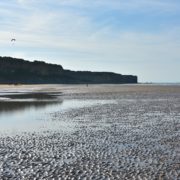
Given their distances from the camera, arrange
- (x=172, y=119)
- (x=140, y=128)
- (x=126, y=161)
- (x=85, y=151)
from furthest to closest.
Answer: (x=172, y=119)
(x=140, y=128)
(x=85, y=151)
(x=126, y=161)

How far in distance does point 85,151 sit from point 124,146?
2392 millimetres

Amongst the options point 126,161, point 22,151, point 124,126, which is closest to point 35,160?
point 22,151

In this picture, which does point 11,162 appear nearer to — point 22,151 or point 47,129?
point 22,151

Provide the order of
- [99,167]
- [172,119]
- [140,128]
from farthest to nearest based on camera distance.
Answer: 1. [172,119]
2. [140,128]
3. [99,167]

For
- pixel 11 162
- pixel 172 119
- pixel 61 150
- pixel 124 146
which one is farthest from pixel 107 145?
pixel 172 119

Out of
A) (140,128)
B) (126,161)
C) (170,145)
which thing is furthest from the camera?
(140,128)

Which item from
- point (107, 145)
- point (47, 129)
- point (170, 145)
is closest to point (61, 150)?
point (107, 145)

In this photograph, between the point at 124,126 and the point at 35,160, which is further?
the point at 124,126

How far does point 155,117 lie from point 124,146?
14.5 m

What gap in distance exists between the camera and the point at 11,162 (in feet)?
59.7

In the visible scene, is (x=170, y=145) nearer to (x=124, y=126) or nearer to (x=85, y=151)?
(x=85, y=151)

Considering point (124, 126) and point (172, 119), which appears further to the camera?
point (172, 119)

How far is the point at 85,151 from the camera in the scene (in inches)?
818

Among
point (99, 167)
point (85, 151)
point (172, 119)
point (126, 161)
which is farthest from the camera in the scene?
point (172, 119)
